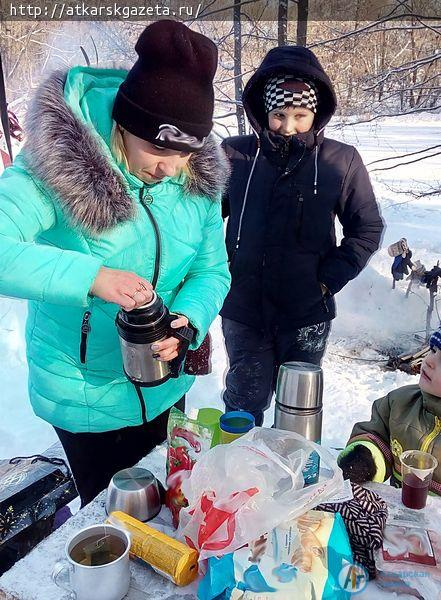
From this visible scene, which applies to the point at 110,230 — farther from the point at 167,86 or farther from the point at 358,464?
the point at 358,464

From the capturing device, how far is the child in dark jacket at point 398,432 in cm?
154

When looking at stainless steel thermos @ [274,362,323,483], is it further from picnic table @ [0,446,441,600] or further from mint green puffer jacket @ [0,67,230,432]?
picnic table @ [0,446,441,600]

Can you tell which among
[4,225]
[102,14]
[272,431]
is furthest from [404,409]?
[102,14]

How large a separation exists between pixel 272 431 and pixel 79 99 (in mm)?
1016

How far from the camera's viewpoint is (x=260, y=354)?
259 centimetres

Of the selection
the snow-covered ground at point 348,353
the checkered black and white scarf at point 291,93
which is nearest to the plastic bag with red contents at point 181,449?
the checkered black and white scarf at point 291,93

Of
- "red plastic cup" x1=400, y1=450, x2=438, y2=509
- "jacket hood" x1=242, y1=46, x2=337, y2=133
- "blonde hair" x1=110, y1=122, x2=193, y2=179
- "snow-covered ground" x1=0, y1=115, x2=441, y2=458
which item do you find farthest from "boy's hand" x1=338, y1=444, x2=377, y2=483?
"snow-covered ground" x1=0, y1=115, x2=441, y2=458

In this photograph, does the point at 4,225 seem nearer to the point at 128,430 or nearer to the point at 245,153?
the point at 128,430

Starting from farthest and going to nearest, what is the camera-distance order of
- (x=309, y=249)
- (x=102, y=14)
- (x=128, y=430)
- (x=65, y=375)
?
(x=102, y=14) < (x=309, y=249) < (x=128, y=430) < (x=65, y=375)

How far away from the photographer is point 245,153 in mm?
2496

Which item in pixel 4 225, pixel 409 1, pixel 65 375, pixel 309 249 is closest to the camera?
pixel 4 225

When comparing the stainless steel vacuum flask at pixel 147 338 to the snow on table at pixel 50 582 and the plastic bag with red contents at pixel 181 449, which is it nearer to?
the plastic bag with red contents at pixel 181 449

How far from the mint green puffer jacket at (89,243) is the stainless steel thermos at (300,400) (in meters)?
0.30

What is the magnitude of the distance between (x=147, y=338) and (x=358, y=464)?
74 cm
